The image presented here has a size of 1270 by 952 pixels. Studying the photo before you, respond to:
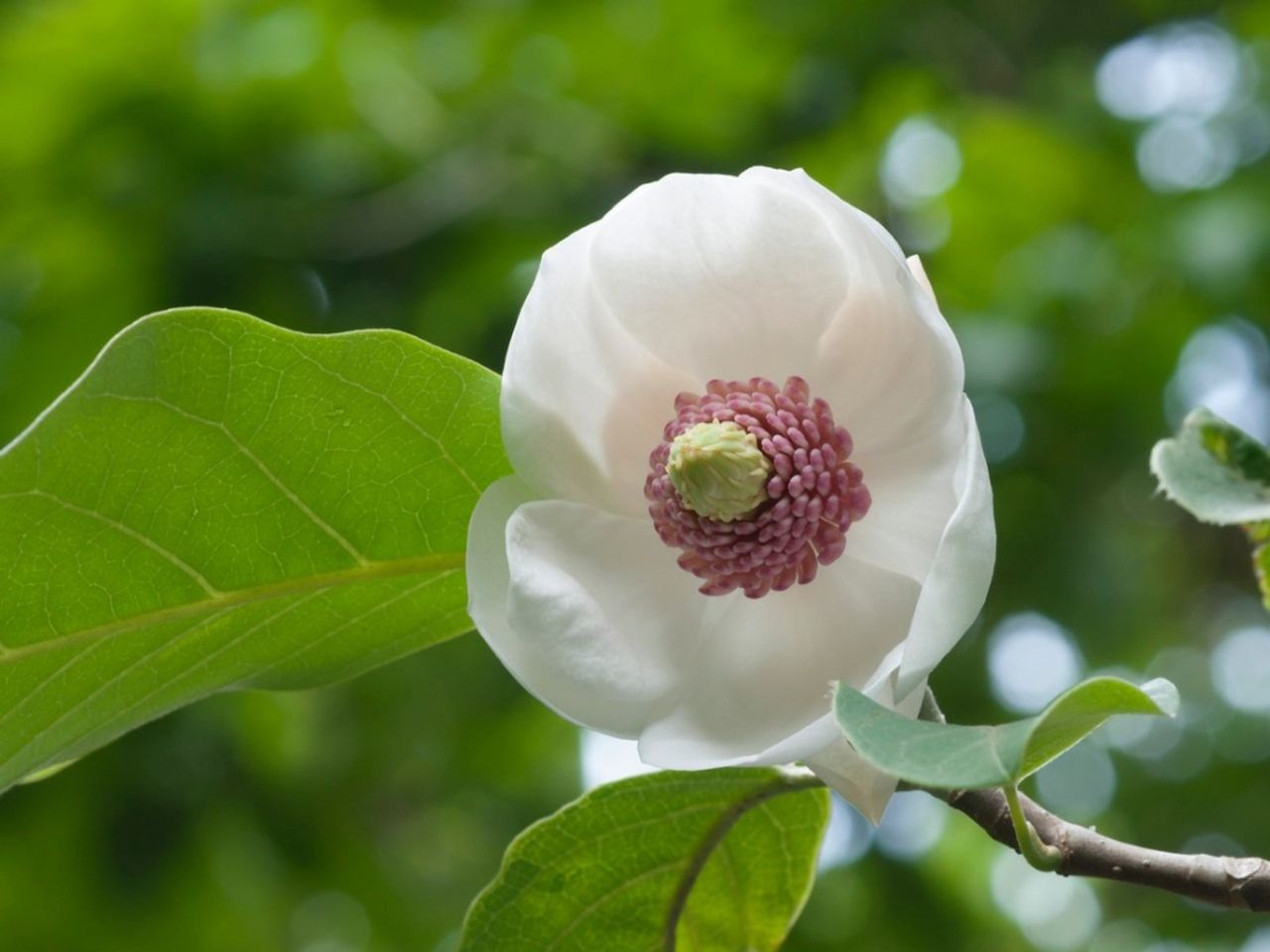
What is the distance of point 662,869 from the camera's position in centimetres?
133

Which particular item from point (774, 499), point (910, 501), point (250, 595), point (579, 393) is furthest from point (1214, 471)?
point (250, 595)

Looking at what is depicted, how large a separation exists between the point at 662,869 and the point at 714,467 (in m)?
0.41

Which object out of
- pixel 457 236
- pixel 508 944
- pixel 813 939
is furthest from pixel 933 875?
pixel 508 944

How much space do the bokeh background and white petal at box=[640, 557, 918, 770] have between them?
186 cm

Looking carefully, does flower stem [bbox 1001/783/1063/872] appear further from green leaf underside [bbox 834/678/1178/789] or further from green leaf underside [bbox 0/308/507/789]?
green leaf underside [bbox 0/308/507/789]

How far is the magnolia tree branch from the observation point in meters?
0.97

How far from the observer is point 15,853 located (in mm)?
3018

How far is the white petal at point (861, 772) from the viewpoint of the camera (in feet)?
3.10

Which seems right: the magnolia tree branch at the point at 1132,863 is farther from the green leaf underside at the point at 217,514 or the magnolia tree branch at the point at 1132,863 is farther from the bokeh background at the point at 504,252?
the bokeh background at the point at 504,252

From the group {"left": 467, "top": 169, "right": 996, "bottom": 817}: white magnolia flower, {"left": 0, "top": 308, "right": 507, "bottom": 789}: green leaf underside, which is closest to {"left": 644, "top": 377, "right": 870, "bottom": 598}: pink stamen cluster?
{"left": 467, "top": 169, "right": 996, "bottom": 817}: white magnolia flower

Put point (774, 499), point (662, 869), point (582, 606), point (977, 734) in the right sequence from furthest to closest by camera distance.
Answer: point (662, 869) → point (774, 499) → point (582, 606) → point (977, 734)

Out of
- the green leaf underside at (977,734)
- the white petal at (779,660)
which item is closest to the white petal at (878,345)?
the white petal at (779,660)

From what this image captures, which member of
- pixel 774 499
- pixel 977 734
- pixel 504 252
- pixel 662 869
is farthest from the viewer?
pixel 504 252

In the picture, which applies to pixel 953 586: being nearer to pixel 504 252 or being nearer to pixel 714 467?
pixel 714 467
